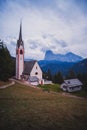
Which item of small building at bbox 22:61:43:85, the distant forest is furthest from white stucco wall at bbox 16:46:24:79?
the distant forest

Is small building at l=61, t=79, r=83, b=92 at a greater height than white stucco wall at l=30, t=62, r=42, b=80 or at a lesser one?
lesser

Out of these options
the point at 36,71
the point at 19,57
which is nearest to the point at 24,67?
the point at 19,57

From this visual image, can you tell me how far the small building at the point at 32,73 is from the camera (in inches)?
2143

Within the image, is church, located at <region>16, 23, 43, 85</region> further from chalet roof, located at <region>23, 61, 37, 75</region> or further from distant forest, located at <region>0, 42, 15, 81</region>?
distant forest, located at <region>0, 42, 15, 81</region>

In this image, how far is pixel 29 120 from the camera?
→ 13312mm

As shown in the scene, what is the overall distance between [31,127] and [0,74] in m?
33.9

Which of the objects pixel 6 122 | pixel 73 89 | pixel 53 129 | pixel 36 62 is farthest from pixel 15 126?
pixel 73 89

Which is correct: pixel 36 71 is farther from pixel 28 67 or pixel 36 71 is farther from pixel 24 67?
pixel 24 67

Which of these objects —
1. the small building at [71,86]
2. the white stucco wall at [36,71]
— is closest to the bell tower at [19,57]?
the white stucco wall at [36,71]

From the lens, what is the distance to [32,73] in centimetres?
5662

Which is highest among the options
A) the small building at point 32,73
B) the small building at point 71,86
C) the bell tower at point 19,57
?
the bell tower at point 19,57

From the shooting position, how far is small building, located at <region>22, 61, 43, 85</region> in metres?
54.4

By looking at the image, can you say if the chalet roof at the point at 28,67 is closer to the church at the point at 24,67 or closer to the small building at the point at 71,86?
the church at the point at 24,67

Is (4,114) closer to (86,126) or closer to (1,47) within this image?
(86,126)
